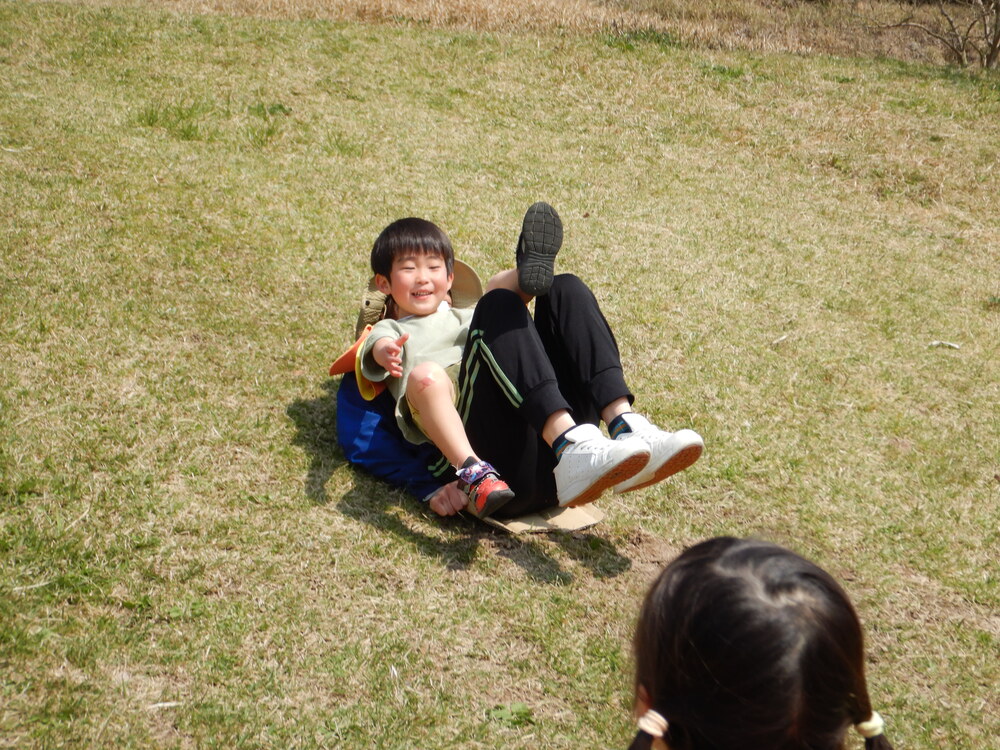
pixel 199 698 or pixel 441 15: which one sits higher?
pixel 441 15

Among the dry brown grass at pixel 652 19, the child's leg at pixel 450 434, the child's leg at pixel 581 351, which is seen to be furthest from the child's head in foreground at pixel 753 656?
the dry brown grass at pixel 652 19

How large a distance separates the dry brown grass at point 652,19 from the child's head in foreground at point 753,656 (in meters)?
9.45

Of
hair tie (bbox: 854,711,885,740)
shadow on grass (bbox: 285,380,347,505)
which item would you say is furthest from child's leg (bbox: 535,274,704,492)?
hair tie (bbox: 854,711,885,740)

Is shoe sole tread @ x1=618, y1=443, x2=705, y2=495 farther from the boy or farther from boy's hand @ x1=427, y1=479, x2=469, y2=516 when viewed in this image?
boy's hand @ x1=427, y1=479, x2=469, y2=516

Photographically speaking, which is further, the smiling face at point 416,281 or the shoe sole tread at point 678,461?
the smiling face at point 416,281

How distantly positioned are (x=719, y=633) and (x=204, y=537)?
2.10m

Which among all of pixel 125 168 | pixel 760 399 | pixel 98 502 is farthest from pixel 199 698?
pixel 125 168

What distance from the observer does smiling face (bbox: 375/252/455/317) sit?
3826 millimetres

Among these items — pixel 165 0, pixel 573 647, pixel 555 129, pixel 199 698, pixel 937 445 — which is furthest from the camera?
pixel 165 0

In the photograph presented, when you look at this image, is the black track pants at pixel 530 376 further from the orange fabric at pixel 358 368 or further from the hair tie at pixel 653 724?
the hair tie at pixel 653 724

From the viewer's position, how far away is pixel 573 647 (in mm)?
3004

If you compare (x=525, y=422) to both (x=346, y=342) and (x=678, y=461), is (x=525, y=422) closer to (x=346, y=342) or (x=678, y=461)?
(x=678, y=461)

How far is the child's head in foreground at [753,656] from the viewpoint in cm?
154

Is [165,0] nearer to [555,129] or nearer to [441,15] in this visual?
[441,15]
